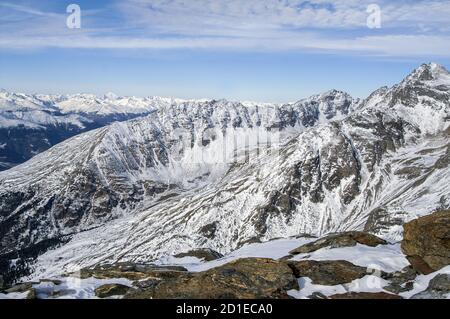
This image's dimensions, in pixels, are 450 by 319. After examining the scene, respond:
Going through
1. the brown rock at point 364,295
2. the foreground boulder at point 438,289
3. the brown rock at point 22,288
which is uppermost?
the foreground boulder at point 438,289

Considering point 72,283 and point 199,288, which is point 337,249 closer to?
point 199,288

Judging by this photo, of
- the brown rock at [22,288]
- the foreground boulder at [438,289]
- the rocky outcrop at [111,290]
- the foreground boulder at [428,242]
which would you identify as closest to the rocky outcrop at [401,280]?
the foreground boulder at [428,242]

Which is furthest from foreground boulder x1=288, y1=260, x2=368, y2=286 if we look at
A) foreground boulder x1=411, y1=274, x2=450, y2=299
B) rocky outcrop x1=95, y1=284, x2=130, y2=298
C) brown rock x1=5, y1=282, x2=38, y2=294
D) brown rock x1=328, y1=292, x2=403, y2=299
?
brown rock x1=5, y1=282, x2=38, y2=294

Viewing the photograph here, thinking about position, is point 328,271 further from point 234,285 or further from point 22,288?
point 22,288

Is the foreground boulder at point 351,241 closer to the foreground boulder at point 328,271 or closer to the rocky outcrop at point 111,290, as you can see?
the foreground boulder at point 328,271

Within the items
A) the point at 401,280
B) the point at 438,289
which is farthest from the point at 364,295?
the point at 438,289

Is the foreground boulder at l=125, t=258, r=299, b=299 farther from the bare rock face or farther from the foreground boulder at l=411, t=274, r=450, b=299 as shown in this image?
the foreground boulder at l=411, t=274, r=450, b=299
